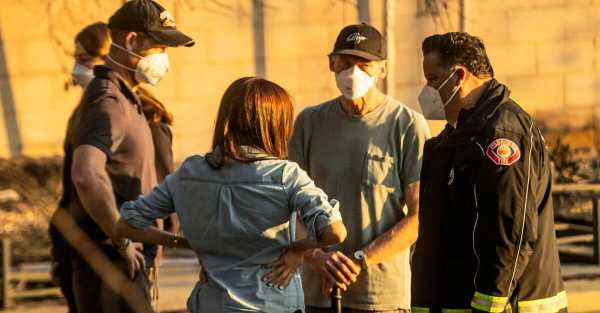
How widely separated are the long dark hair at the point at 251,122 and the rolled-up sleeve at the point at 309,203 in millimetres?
126

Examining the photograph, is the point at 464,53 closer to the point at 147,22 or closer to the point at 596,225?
the point at 147,22

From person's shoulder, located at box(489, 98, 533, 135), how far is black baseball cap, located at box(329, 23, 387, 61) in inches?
44.3

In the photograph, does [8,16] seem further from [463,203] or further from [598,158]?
[463,203]

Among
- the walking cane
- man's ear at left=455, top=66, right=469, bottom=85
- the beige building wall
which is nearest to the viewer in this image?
man's ear at left=455, top=66, right=469, bottom=85

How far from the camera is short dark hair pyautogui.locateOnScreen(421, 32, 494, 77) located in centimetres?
472

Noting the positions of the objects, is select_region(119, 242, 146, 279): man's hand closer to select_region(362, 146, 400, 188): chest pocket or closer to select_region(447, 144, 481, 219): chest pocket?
Result: select_region(362, 146, 400, 188): chest pocket

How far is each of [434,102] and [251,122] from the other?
997 millimetres

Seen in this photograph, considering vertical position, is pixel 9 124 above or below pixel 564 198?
above

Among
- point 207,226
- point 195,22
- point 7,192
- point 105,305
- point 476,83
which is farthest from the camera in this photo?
point 195,22

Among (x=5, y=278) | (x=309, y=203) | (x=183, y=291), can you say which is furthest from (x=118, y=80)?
(x=183, y=291)

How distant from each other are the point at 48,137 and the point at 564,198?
14.2 ft

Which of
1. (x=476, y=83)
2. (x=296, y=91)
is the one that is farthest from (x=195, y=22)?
(x=476, y=83)

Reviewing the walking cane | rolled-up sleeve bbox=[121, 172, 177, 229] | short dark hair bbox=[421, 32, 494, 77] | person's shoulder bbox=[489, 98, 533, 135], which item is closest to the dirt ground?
the walking cane

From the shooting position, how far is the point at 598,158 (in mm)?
12031
